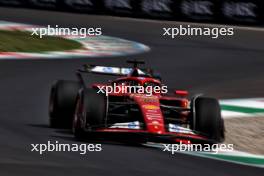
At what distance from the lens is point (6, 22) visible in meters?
30.4

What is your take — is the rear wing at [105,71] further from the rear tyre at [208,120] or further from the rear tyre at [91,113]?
the rear tyre at [91,113]

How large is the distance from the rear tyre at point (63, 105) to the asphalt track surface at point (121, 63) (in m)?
0.19

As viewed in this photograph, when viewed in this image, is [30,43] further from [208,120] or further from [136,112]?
[208,120]

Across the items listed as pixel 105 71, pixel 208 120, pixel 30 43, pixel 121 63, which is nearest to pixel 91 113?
pixel 208 120

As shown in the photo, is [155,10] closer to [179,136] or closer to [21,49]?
[21,49]

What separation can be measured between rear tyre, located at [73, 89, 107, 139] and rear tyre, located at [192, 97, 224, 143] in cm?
107

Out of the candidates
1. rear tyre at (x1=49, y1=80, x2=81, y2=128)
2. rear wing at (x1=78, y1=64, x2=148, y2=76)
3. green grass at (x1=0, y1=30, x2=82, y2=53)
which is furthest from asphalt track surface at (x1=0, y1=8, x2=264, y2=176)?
green grass at (x1=0, y1=30, x2=82, y2=53)

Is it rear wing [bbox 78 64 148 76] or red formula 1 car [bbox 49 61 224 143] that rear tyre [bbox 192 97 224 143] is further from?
rear wing [bbox 78 64 148 76]

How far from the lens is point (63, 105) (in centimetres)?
1205

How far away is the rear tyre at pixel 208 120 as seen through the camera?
438 inches

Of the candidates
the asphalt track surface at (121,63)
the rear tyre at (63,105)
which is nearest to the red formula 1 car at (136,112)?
the rear tyre at (63,105)

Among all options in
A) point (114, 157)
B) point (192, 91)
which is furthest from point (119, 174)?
point (192, 91)

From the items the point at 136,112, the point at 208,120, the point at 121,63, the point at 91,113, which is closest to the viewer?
the point at 91,113

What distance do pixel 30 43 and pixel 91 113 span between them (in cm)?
1369
